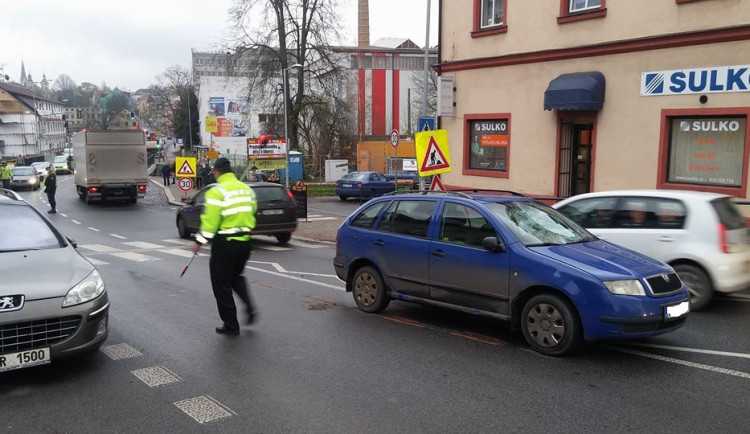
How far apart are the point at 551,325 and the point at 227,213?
348cm

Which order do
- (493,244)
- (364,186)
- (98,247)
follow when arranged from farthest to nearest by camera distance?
(364,186)
(98,247)
(493,244)

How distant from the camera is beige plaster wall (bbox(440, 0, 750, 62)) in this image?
12680 mm

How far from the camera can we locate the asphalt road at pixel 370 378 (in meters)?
4.46

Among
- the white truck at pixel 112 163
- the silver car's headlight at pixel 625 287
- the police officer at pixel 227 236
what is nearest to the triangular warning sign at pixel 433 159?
the police officer at pixel 227 236

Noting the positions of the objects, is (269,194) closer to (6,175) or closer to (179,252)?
(179,252)

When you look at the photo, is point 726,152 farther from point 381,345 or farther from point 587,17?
point 381,345

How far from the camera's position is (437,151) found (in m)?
13.2

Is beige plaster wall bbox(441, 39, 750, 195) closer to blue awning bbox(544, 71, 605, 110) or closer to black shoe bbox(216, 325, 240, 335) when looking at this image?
blue awning bbox(544, 71, 605, 110)

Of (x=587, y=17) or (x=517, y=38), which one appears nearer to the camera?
(x=587, y=17)

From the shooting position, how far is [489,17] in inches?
692

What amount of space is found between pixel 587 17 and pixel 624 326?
448 inches

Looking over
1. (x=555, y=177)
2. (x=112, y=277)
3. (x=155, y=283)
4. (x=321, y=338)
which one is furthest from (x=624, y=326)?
(x=555, y=177)

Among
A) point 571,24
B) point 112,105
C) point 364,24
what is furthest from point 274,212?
point 112,105

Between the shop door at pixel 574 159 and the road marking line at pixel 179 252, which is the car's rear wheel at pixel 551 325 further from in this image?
the shop door at pixel 574 159
